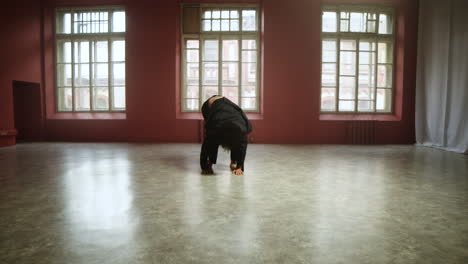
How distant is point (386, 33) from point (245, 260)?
848 centimetres

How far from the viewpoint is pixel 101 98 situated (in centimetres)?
884

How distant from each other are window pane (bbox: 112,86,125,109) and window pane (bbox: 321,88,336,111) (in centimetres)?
548

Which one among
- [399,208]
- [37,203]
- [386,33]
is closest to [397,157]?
[399,208]

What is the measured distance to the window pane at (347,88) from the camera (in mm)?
8414

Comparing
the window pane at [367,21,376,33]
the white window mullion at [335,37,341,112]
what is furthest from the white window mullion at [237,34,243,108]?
the window pane at [367,21,376,33]

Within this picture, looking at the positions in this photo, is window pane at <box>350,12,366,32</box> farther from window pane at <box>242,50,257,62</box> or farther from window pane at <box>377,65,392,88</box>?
window pane at <box>242,50,257,62</box>

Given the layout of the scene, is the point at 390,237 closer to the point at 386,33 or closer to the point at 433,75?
the point at 433,75

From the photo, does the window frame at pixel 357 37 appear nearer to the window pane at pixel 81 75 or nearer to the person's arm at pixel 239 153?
the person's arm at pixel 239 153

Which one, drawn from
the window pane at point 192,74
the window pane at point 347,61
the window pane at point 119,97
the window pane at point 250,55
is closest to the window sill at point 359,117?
the window pane at point 347,61

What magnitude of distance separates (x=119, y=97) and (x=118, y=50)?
1.29 m

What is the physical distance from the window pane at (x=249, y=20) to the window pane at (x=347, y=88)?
109 inches

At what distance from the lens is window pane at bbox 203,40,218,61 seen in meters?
8.45

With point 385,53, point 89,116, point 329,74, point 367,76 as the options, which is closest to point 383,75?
point 367,76

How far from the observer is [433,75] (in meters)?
7.37
